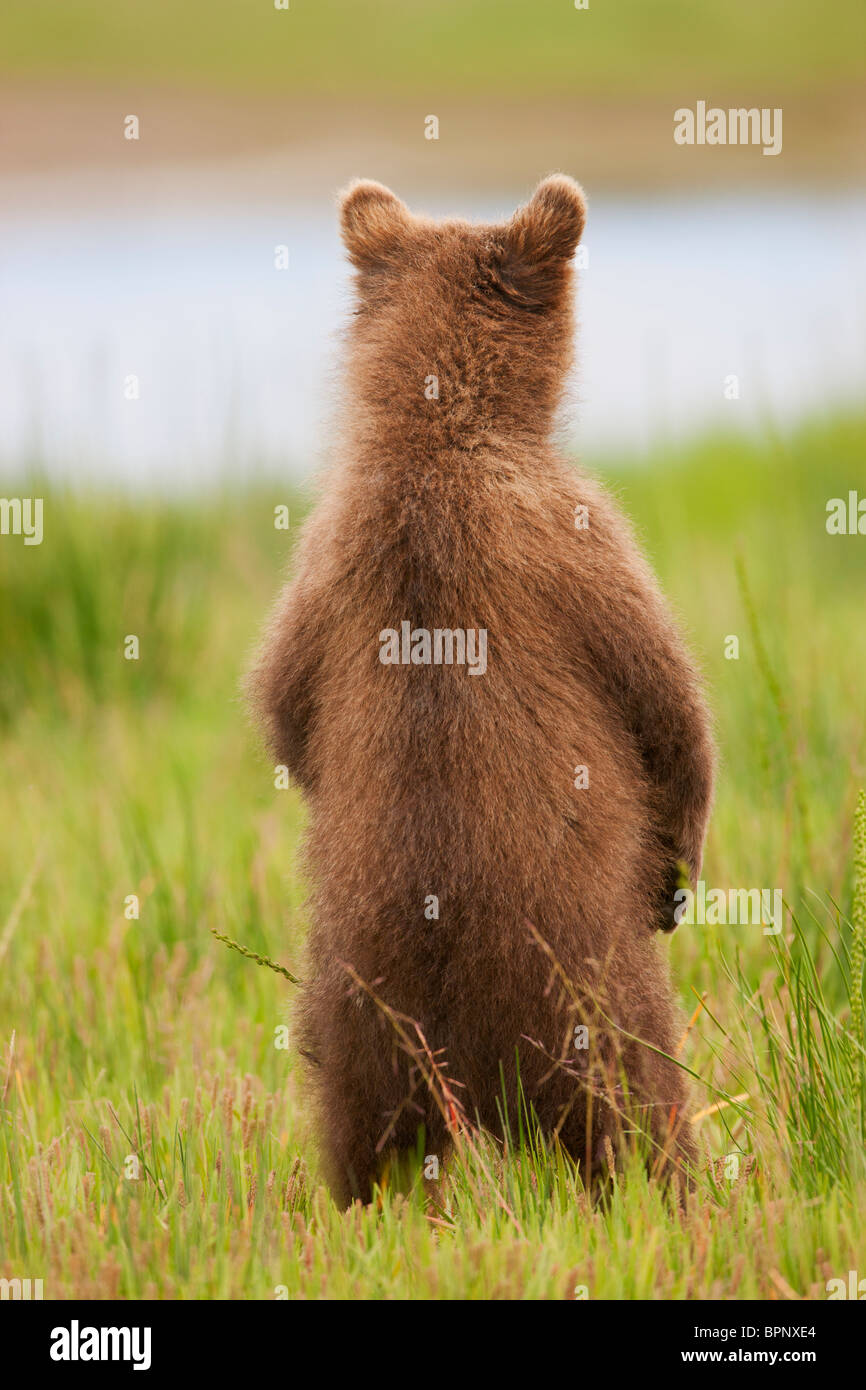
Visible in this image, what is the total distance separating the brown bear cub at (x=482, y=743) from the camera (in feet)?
10.4

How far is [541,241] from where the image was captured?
11.6 ft

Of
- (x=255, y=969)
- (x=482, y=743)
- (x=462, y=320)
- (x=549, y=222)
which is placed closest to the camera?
(x=482, y=743)

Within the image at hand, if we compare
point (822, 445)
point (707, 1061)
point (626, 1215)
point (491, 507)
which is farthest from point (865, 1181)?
point (822, 445)

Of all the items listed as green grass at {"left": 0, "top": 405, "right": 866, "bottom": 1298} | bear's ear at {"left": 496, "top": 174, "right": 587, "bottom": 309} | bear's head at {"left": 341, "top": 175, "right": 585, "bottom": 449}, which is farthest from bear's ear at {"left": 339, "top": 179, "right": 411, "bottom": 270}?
green grass at {"left": 0, "top": 405, "right": 866, "bottom": 1298}

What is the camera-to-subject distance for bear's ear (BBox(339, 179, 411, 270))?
3611 millimetres

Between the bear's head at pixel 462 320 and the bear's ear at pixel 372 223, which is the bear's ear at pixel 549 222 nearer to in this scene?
the bear's head at pixel 462 320

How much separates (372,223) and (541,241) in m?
0.41

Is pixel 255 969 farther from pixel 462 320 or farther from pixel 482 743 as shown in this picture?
pixel 462 320

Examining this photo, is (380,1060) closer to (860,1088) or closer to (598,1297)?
(598,1297)

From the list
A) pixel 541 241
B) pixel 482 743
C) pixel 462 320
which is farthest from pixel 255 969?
pixel 541 241

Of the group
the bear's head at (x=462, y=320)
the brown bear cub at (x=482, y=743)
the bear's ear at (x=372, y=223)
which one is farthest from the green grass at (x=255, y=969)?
the bear's ear at (x=372, y=223)

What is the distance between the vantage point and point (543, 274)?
11.7ft

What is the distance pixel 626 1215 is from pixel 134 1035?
2090 mm

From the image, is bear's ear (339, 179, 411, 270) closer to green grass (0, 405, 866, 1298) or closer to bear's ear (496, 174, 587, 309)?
bear's ear (496, 174, 587, 309)
